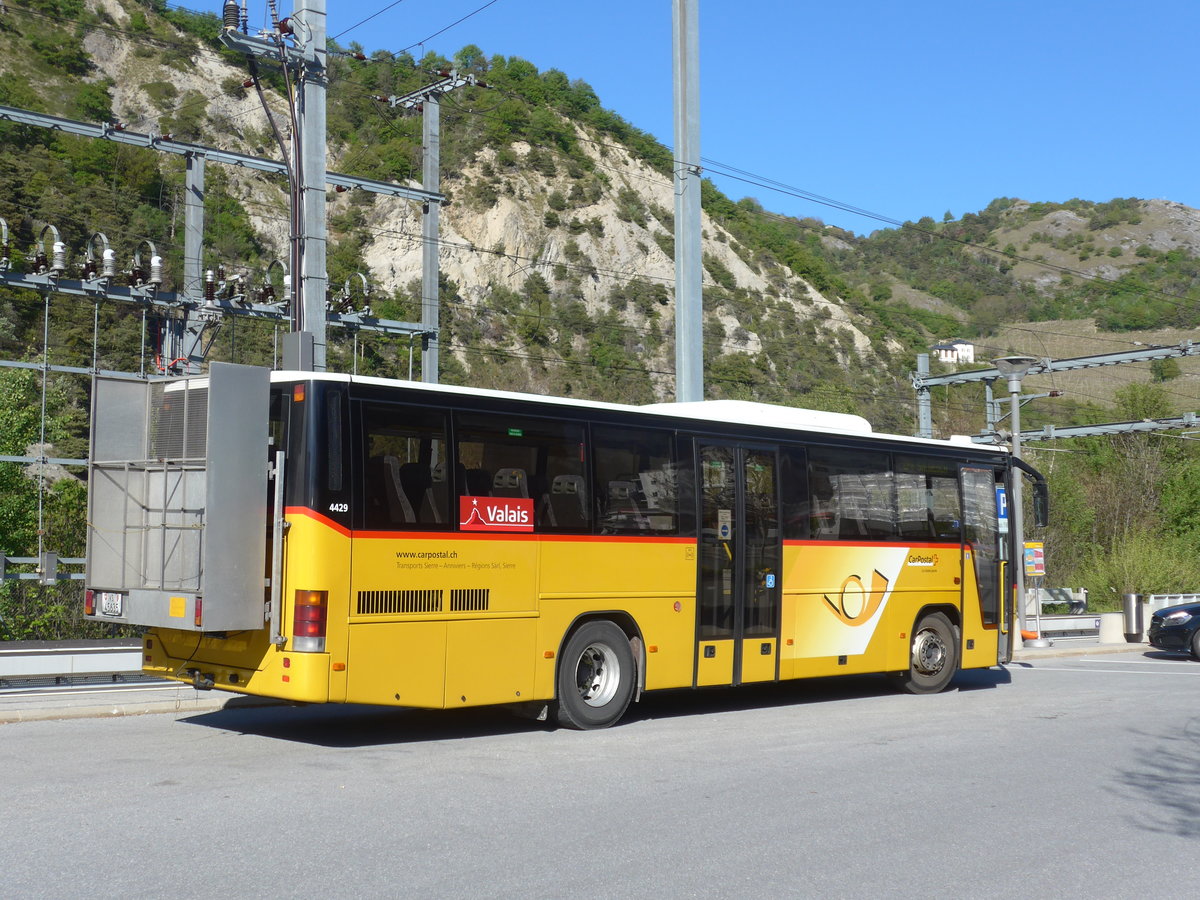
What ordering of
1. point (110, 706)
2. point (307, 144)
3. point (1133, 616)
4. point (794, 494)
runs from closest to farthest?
point (110, 706) < point (794, 494) < point (307, 144) < point (1133, 616)

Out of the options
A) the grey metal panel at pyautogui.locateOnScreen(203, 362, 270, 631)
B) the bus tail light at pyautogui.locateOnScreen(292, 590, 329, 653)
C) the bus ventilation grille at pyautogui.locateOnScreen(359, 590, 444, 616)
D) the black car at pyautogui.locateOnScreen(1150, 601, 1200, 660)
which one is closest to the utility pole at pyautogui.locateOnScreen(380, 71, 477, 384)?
the bus ventilation grille at pyautogui.locateOnScreen(359, 590, 444, 616)

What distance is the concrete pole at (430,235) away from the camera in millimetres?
21484

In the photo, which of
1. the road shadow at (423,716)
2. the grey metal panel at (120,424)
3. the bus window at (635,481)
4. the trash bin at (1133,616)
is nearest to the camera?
the grey metal panel at (120,424)

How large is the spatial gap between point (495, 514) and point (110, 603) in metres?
3.45

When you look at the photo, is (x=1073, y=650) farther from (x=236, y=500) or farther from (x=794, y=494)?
(x=236, y=500)

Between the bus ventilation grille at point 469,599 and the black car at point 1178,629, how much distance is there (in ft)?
57.8

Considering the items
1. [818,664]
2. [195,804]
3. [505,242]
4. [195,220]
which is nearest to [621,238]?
[505,242]

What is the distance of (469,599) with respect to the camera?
11.1m

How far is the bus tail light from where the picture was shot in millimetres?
9953

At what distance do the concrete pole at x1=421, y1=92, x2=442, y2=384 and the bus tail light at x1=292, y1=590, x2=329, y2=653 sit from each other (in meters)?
11.5

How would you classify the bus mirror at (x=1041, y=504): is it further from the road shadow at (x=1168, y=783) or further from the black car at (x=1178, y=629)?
the black car at (x=1178, y=629)

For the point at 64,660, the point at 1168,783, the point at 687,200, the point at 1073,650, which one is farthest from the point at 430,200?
the point at 1168,783

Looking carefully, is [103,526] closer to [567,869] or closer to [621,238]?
[567,869]

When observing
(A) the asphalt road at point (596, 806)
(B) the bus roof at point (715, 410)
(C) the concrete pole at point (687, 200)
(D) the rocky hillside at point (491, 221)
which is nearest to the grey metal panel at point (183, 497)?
(B) the bus roof at point (715, 410)
